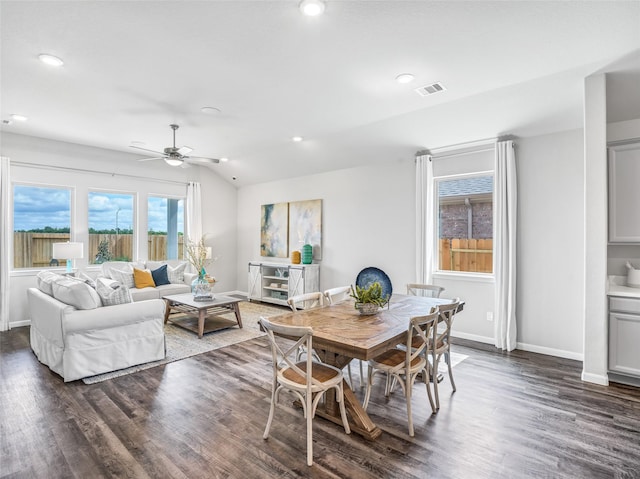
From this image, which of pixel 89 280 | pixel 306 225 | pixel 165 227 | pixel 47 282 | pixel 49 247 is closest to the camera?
pixel 47 282

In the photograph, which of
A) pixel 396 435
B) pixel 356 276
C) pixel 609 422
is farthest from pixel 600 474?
pixel 356 276

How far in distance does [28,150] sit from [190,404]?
5.20 metres

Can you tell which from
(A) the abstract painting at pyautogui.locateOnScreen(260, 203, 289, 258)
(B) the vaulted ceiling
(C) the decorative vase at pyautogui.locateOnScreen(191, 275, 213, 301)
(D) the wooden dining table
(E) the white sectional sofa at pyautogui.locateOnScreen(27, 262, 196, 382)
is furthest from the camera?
(A) the abstract painting at pyautogui.locateOnScreen(260, 203, 289, 258)

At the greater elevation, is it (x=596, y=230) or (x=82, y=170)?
(x=82, y=170)

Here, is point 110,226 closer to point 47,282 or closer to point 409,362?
point 47,282

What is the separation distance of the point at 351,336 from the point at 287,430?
87 cm

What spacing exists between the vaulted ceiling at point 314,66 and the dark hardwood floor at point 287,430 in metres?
2.92

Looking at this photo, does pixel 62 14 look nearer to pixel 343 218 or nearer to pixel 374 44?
pixel 374 44

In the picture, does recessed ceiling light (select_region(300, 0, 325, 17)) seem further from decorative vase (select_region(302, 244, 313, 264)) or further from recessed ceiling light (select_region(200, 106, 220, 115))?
decorative vase (select_region(302, 244, 313, 264))

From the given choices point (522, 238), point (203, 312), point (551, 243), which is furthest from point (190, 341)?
point (551, 243)

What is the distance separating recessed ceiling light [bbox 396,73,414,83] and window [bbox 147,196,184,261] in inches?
221

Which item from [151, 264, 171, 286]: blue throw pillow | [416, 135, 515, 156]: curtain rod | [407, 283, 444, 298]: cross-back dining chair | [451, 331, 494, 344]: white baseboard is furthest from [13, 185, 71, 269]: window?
[451, 331, 494, 344]: white baseboard

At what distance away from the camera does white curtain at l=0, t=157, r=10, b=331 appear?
509 cm

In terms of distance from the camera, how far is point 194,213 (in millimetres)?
7422
